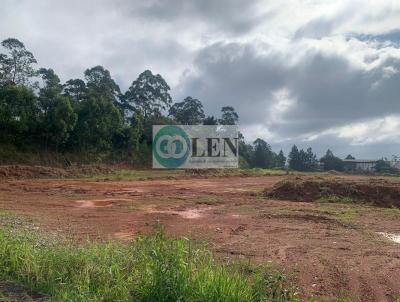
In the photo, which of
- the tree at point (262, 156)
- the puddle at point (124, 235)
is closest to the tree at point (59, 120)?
the puddle at point (124, 235)

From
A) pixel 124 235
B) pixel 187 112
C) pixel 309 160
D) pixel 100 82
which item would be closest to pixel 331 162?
pixel 309 160

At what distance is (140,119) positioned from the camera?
3841 centimetres

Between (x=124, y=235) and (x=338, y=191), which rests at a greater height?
(x=338, y=191)

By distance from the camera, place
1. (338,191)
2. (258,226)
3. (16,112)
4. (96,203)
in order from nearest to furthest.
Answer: (258,226) < (96,203) < (338,191) < (16,112)

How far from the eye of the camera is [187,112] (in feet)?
159

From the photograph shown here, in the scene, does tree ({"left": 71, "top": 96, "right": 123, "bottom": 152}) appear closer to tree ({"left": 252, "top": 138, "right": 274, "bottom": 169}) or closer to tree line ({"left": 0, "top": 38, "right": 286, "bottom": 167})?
tree line ({"left": 0, "top": 38, "right": 286, "bottom": 167})

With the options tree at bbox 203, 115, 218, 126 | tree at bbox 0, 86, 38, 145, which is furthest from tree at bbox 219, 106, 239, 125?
tree at bbox 0, 86, 38, 145

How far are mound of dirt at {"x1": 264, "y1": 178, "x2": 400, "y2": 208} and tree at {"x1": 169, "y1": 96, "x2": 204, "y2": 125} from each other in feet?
97.7

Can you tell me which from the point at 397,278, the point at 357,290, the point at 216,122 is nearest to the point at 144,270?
the point at 357,290

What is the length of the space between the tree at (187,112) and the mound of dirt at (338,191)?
2979 cm

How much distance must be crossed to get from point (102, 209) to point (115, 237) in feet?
14.9

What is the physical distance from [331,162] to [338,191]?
126 ft

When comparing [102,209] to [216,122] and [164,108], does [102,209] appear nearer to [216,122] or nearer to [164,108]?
[164,108]

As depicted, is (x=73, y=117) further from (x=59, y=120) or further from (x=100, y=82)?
(x=100, y=82)
